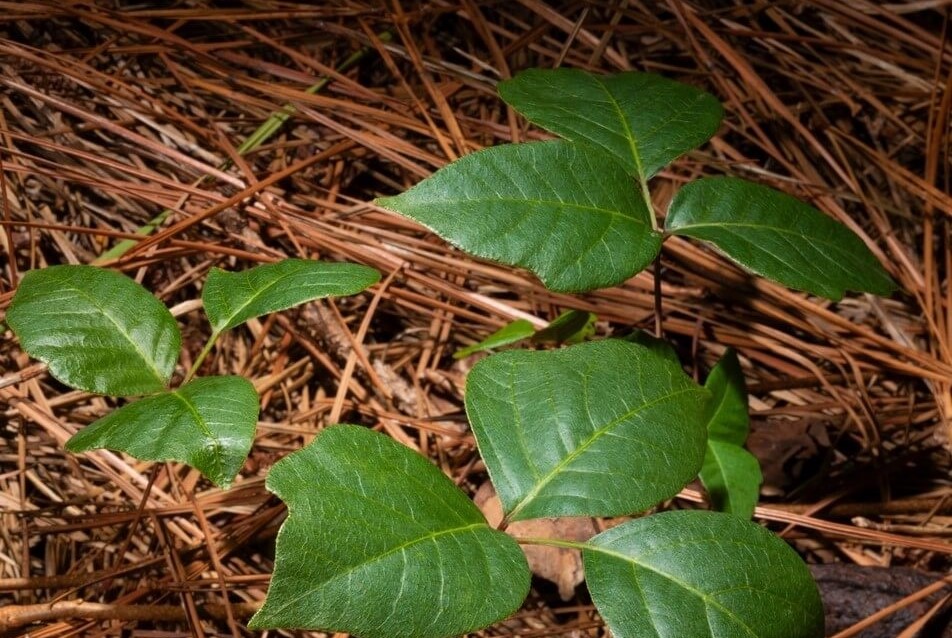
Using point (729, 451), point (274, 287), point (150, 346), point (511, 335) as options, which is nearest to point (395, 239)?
point (511, 335)

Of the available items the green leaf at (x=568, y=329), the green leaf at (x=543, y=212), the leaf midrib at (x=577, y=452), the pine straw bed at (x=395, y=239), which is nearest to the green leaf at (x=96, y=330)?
the pine straw bed at (x=395, y=239)

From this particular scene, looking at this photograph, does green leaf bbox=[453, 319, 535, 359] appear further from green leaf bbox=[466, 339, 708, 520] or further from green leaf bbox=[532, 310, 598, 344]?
green leaf bbox=[466, 339, 708, 520]

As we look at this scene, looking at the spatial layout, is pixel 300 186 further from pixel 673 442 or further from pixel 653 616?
pixel 653 616

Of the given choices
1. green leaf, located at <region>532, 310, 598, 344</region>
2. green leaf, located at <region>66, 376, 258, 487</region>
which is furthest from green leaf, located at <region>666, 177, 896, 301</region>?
green leaf, located at <region>66, 376, 258, 487</region>

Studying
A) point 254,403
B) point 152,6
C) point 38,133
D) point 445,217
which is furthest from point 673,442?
point 152,6

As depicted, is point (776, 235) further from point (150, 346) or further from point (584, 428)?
point (150, 346)
